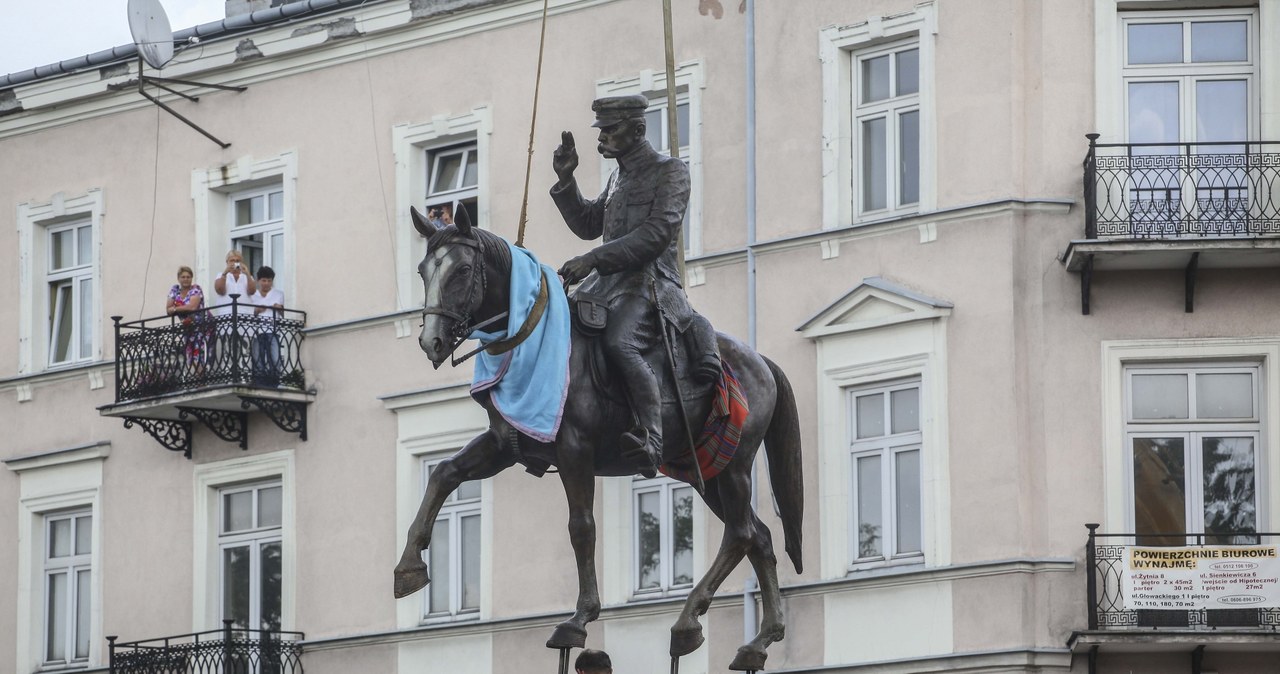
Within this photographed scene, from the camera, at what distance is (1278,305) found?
85.4 ft

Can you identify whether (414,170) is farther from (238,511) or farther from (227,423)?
(238,511)

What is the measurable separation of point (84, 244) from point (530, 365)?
817 inches

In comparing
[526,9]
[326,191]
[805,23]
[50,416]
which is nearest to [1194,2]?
[805,23]

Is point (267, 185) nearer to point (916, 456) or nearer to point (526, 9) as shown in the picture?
point (526, 9)

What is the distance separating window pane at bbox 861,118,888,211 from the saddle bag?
1338cm

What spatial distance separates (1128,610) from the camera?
25578 millimetres

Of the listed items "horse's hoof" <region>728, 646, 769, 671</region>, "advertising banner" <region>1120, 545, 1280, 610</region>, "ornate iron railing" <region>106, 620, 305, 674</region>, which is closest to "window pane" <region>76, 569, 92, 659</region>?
"ornate iron railing" <region>106, 620, 305, 674</region>

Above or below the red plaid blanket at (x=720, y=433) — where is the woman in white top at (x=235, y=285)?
above

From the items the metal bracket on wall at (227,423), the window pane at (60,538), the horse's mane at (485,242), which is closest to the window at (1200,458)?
the metal bracket on wall at (227,423)

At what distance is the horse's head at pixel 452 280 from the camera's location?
44.3 ft

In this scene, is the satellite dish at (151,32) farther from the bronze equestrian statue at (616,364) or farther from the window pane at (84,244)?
the bronze equestrian statue at (616,364)

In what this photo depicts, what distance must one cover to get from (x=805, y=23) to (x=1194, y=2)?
3.63 m

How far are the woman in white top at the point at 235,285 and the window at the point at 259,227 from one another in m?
0.83

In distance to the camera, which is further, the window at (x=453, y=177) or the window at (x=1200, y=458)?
the window at (x=453, y=177)
